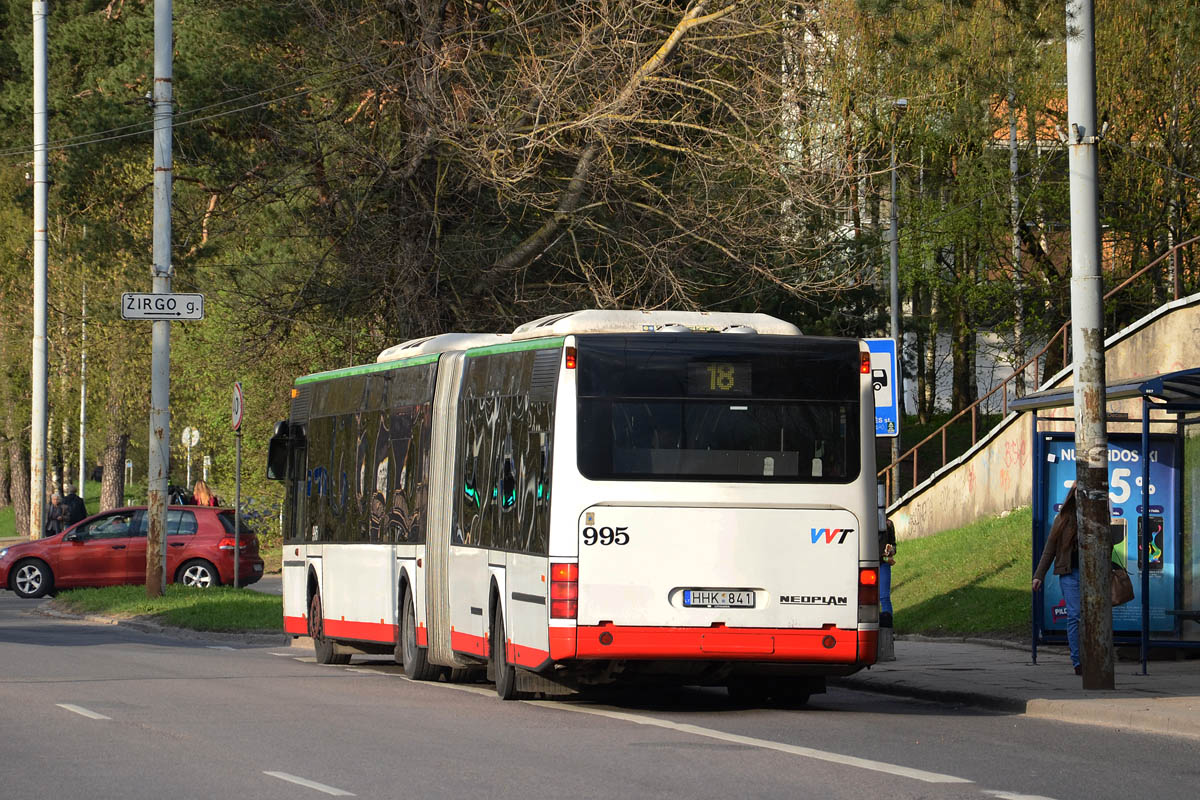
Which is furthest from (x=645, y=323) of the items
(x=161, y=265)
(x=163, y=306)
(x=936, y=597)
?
(x=161, y=265)

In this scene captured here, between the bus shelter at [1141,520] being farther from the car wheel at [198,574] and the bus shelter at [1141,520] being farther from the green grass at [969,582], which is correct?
the car wheel at [198,574]

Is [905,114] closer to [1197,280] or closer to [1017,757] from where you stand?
[1197,280]

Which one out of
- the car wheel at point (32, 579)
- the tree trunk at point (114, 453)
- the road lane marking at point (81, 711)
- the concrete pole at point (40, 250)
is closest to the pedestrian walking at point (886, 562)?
the road lane marking at point (81, 711)

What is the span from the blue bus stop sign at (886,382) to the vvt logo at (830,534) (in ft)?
15.7

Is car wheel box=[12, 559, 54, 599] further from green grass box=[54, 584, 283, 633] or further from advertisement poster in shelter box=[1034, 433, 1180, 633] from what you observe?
advertisement poster in shelter box=[1034, 433, 1180, 633]

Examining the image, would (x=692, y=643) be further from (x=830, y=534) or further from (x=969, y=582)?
(x=969, y=582)

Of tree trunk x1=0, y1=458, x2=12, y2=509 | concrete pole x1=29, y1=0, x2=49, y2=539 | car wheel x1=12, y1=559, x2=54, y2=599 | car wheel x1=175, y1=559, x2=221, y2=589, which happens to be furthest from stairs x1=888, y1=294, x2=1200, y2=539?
tree trunk x1=0, y1=458, x2=12, y2=509

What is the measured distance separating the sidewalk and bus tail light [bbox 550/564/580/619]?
3.61 m

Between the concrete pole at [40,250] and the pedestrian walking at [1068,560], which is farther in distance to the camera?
the concrete pole at [40,250]

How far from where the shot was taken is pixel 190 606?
28.0 meters

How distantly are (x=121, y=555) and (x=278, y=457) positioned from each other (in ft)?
39.4

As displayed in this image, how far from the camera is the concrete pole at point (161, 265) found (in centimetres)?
2836

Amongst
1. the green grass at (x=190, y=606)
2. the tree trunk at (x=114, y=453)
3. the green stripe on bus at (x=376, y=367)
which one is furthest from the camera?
the tree trunk at (x=114, y=453)

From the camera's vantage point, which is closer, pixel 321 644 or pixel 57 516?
pixel 321 644
